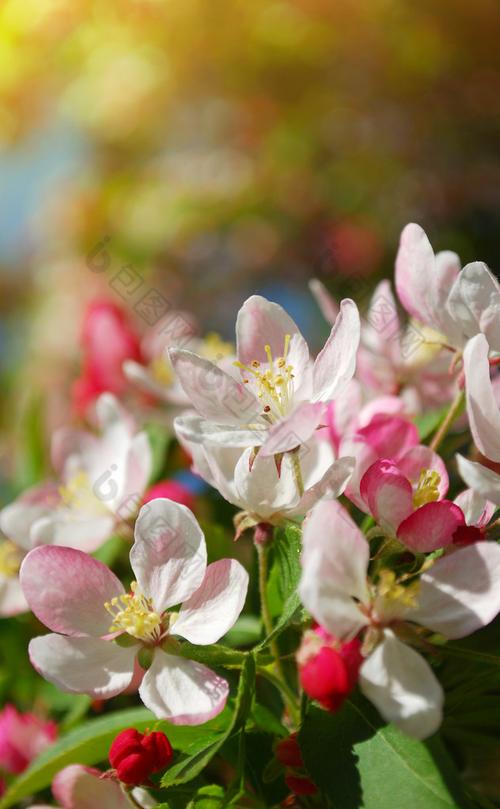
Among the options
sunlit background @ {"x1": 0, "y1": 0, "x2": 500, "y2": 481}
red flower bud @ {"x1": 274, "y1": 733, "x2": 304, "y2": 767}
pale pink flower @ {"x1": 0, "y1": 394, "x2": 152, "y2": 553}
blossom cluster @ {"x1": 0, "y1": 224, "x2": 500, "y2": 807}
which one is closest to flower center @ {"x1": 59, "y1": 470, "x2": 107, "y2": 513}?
pale pink flower @ {"x1": 0, "y1": 394, "x2": 152, "y2": 553}

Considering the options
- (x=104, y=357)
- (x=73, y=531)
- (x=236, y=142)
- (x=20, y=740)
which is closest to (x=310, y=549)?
(x=73, y=531)

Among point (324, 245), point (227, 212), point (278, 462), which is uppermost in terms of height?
point (278, 462)

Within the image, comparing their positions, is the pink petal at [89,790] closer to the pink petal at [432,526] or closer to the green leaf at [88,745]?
the green leaf at [88,745]

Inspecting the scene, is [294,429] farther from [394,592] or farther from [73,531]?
[73,531]

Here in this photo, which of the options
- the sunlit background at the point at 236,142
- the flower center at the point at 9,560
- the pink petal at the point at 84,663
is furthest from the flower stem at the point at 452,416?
the sunlit background at the point at 236,142

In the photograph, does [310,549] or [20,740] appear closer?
[310,549]

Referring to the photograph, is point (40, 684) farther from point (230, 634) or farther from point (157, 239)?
point (157, 239)

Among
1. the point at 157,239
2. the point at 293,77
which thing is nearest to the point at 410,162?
the point at 293,77
